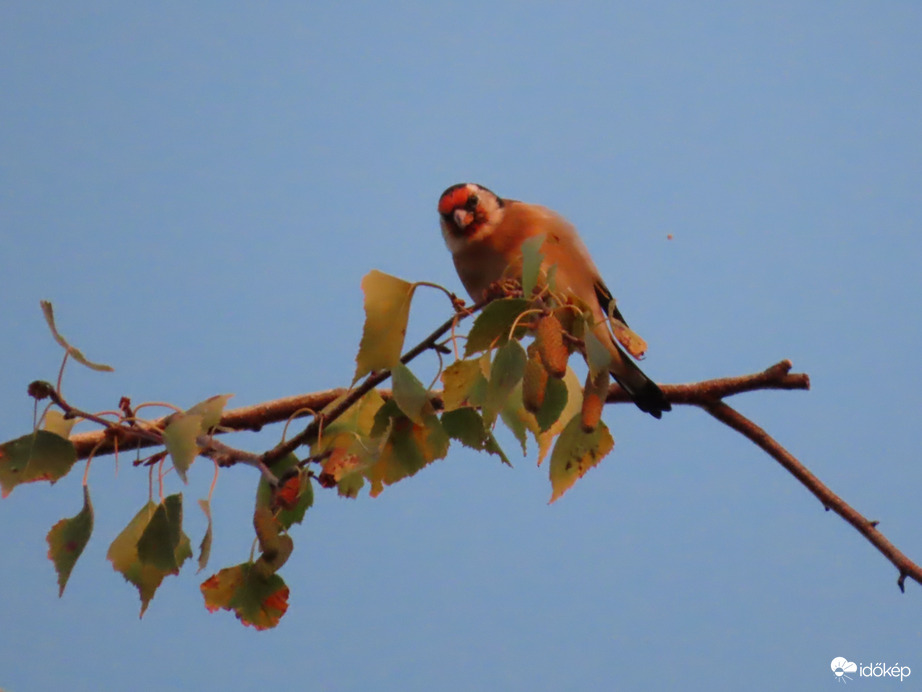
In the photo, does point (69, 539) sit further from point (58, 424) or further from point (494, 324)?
point (494, 324)

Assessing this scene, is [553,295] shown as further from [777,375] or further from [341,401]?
[777,375]

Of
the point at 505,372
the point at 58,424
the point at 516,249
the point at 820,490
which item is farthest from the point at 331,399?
the point at 820,490

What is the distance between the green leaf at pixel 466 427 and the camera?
1.33 metres

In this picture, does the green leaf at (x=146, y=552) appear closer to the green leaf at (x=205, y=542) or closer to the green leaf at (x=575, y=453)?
the green leaf at (x=205, y=542)

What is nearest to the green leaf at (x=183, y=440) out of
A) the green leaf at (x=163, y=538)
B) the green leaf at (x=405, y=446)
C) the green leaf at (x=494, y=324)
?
→ the green leaf at (x=163, y=538)

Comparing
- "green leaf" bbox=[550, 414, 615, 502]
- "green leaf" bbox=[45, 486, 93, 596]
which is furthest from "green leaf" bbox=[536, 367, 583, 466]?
"green leaf" bbox=[45, 486, 93, 596]

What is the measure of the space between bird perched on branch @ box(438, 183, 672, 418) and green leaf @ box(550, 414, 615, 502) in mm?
963

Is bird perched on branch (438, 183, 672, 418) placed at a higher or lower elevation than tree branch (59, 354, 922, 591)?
higher

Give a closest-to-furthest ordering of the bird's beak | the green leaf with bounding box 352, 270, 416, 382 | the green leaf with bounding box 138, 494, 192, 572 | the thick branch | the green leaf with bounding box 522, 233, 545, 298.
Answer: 1. the green leaf with bounding box 522, 233, 545, 298
2. the green leaf with bounding box 352, 270, 416, 382
3. the green leaf with bounding box 138, 494, 192, 572
4. the thick branch
5. the bird's beak

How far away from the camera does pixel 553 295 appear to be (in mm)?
1247

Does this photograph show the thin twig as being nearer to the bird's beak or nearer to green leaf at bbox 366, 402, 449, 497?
the bird's beak

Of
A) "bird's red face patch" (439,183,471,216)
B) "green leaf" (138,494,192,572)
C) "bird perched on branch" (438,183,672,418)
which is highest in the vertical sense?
"bird's red face patch" (439,183,471,216)

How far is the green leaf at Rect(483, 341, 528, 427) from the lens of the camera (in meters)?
1.19

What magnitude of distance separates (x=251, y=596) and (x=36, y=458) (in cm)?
35
